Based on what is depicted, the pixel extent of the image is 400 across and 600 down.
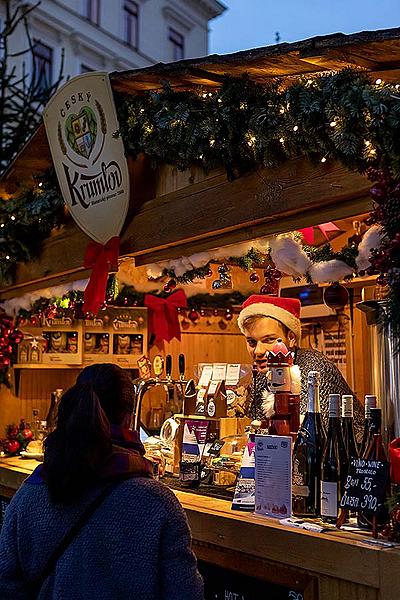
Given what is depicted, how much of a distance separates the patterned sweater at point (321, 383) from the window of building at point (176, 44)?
19.2 m

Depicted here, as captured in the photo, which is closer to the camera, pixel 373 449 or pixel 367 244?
pixel 373 449

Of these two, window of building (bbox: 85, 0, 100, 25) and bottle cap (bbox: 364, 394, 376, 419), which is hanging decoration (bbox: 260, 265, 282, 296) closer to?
bottle cap (bbox: 364, 394, 376, 419)

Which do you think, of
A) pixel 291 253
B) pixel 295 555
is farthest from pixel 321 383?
pixel 295 555

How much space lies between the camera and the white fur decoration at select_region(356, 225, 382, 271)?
260 cm

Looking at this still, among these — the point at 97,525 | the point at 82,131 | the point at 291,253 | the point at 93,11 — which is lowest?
the point at 97,525

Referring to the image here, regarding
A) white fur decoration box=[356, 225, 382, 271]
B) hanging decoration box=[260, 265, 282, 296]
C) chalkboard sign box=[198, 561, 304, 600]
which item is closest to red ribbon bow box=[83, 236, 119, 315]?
hanging decoration box=[260, 265, 282, 296]

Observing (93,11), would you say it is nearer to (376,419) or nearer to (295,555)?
(376,419)

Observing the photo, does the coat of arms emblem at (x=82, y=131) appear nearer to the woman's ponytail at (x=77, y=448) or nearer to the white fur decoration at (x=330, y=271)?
the white fur decoration at (x=330, y=271)

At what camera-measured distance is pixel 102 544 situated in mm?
1979

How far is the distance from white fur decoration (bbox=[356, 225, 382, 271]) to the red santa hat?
1.18 meters

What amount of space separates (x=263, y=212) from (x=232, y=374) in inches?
45.5

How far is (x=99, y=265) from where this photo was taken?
374cm

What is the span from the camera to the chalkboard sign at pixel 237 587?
8.20ft

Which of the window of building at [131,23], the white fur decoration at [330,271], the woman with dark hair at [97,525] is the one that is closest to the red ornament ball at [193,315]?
the white fur decoration at [330,271]
